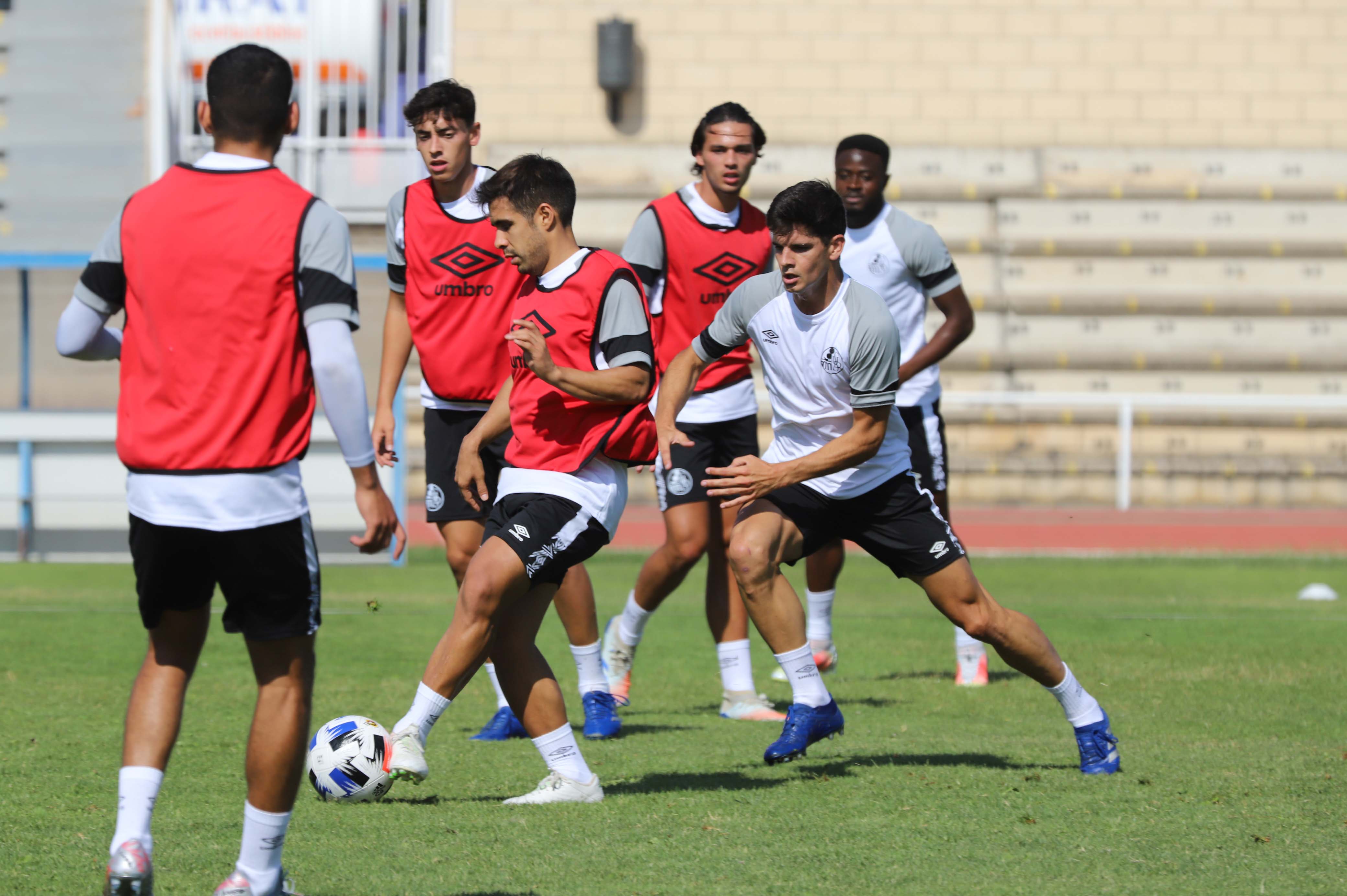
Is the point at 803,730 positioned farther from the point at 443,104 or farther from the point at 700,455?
the point at 443,104

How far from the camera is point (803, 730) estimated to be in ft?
16.5

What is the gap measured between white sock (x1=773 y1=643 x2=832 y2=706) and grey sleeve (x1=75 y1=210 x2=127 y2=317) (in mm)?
2503

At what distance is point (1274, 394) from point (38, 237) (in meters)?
14.8

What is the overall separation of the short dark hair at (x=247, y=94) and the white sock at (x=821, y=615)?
4378 millimetres

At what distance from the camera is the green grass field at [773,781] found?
3941 millimetres

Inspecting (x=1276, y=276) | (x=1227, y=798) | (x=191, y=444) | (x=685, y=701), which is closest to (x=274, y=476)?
(x=191, y=444)

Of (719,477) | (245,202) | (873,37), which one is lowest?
(719,477)

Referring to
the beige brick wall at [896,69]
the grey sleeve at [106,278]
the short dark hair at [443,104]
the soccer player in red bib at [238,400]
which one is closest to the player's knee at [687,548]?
the short dark hair at [443,104]

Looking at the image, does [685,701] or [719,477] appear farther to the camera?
[685,701]

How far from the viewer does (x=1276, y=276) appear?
18.9m

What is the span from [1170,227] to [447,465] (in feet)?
48.9

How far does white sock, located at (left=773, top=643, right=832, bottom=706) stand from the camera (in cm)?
514

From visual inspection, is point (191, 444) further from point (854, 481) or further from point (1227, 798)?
point (1227, 798)

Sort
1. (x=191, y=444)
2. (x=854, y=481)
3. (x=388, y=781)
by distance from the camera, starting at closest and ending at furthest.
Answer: (x=191, y=444)
(x=388, y=781)
(x=854, y=481)
